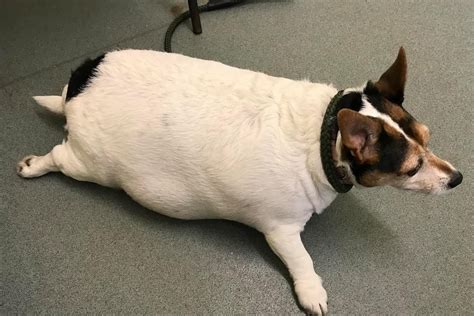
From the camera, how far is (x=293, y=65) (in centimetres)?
230

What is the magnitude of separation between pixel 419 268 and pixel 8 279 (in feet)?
4.75

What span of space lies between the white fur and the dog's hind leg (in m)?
0.06

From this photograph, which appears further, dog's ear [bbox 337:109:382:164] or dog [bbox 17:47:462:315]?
dog [bbox 17:47:462:315]

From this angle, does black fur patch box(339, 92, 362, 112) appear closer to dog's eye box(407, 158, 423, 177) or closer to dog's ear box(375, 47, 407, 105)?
dog's ear box(375, 47, 407, 105)

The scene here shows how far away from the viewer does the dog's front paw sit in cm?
165

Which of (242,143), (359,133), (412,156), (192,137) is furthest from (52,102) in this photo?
(412,156)

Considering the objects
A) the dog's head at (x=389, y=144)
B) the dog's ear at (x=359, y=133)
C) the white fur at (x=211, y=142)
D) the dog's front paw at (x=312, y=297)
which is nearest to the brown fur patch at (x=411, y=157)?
the dog's head at (x=389, y=144)

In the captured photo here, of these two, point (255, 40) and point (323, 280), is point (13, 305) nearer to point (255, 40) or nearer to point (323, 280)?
point (323, 280)

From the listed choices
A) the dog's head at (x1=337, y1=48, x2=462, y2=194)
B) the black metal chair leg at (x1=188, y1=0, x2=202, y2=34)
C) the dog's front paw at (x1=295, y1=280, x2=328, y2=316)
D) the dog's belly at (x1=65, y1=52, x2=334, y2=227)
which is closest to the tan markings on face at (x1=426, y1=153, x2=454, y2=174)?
the dog's head at (x1=337, y1=48, x2=462, y2=194)

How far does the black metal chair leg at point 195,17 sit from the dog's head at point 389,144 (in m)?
1.15

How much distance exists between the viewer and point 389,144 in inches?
52.0

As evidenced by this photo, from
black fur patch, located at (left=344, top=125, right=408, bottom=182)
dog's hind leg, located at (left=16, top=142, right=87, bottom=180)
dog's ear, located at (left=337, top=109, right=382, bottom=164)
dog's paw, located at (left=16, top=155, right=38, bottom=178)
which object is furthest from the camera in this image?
dog's paw, located at (left=16, top=155, right=38, bottom=178)

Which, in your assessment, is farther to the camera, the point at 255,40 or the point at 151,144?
the point at 255,40

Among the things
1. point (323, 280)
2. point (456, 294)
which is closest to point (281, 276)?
point (323, 280)
